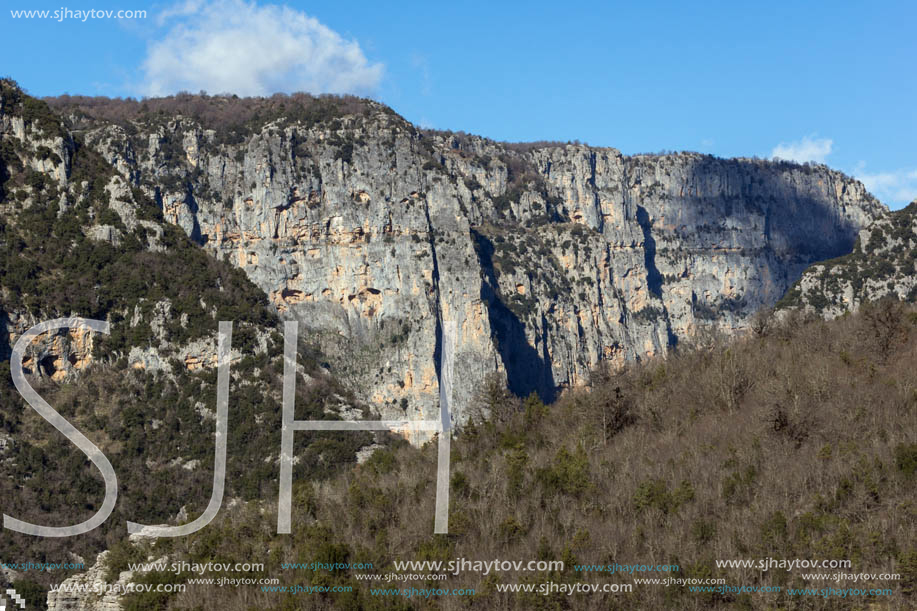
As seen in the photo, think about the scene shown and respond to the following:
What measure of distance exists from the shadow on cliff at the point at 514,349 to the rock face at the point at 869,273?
169ft

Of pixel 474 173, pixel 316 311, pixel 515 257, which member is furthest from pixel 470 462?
pixel 474 173

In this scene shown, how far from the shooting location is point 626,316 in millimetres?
192375

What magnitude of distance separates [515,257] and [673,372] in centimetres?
10948

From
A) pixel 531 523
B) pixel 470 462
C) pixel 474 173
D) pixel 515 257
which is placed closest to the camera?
pixel 531 523

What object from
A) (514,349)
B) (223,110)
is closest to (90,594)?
(514,349)

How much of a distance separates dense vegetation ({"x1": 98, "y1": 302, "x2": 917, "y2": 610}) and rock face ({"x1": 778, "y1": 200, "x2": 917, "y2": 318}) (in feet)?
134

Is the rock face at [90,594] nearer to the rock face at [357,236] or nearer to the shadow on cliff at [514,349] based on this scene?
the rock face at [357,236]

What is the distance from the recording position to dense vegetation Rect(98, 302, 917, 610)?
1465 inches

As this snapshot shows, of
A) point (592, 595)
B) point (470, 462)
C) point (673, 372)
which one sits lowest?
point (592, 595)

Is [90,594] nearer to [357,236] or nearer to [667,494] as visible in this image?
[667,494]

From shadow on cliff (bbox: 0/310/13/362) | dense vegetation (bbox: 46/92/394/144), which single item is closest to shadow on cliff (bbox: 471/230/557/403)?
dense vegetation (bbox: 46/92/394/144)

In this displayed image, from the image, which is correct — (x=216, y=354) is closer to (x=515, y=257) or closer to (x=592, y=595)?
(x=592, y=595)

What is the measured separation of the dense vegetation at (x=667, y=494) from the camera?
122 feet

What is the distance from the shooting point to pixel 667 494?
42.6 meters
